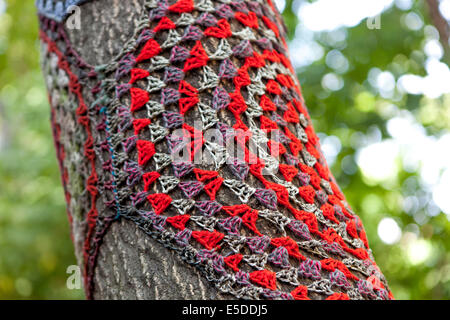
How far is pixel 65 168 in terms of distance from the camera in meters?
1.39

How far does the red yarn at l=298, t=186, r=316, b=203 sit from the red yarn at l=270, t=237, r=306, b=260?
137 millimetres

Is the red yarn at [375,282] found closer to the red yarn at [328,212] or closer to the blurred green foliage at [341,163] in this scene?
the red yarn at [328,212]

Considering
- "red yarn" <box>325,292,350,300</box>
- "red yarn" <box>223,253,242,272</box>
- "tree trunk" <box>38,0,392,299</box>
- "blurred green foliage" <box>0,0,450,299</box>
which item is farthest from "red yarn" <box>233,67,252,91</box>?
"blurred green foliage" <box>0,0,450,299</box>

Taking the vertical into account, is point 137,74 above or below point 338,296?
above

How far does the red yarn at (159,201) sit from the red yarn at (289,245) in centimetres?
28

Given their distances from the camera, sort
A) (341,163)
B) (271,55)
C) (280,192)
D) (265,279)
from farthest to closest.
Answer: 1. (341,163)
2. (271,55)
3. (280,192)
4. (265,279)

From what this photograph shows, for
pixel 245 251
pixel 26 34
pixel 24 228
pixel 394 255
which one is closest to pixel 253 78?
pixel 245 251

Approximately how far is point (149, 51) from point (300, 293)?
74 cm

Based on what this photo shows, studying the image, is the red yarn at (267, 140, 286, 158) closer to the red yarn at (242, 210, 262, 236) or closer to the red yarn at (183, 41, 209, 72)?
the red yarn at (242, 210, 262, 236)

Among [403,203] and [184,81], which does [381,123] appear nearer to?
[403,203]

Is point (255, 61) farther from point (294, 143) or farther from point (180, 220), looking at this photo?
point (180, 220)

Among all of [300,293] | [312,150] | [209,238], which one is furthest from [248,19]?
[300,293]

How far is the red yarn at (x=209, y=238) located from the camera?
1.04 meters

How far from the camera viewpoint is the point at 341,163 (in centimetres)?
388
